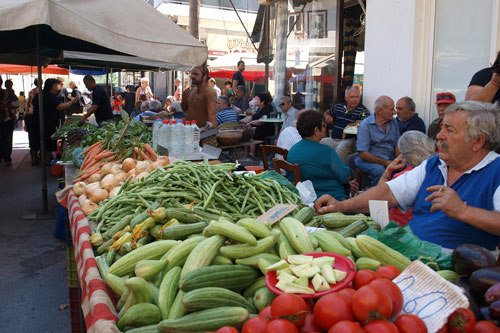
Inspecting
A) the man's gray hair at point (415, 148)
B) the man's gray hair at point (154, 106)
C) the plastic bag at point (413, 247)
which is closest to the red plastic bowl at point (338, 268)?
the plastic bag at point (413, 247)

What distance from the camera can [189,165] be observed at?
11.7 feet

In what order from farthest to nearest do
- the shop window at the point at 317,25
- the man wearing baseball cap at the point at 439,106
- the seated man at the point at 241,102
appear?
the seated man at the point at 241,102, the shop window at the point at 317,25, the man wearing baseball cap at the point at 439,106

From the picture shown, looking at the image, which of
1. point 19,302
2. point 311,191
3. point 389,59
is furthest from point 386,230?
point 389,59

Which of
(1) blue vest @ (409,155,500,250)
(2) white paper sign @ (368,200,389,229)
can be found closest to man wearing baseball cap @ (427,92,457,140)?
(1) blue vest @ (409,155,500,250)

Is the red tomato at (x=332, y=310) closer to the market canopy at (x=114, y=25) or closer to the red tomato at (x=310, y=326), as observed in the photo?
the red tomato at (x=310, y=326)

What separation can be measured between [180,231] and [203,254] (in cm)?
45

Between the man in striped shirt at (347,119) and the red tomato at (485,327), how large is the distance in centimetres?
659

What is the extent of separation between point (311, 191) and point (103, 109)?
7.54m

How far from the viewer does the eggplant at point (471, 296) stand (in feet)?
4.67

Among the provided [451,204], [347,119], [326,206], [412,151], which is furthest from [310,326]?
[347,119]

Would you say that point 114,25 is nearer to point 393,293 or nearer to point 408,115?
point 408,115

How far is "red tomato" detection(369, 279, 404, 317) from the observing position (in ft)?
4.58

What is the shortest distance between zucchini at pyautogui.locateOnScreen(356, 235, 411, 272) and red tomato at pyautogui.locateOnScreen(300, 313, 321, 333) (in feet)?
1.64

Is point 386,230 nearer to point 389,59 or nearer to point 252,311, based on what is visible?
point 252,311
